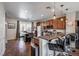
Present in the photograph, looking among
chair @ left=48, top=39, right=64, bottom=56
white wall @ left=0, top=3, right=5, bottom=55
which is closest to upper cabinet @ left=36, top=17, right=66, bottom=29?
chair @ left=48, top=39, right=64, bottom=56

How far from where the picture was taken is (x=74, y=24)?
2135 mm

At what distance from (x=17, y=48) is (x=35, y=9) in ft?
2.96

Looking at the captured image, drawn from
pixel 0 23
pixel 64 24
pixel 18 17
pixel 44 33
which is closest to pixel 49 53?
pixel 44 33

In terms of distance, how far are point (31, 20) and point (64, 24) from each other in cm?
68

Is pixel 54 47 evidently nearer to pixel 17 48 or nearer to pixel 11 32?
pixel 17 48

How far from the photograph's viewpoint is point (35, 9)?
2.15 m

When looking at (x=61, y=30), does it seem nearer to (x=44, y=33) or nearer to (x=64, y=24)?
(x=64, y=24)

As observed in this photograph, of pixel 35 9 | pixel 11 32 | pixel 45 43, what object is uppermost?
pixel 35 9

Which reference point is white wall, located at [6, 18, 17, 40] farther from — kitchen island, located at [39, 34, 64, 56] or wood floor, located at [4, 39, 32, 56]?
kitchen island, located at [39, 34, 64, 56]

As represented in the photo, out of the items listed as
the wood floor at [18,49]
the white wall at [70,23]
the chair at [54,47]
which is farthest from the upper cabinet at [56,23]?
the wood floor at [18,49]

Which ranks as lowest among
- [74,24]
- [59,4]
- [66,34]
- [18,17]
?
[66,34]

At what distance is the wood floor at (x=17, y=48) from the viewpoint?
2.17 meters

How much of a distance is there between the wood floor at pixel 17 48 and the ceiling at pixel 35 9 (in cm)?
55

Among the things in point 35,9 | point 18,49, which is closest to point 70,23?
point 35,9
